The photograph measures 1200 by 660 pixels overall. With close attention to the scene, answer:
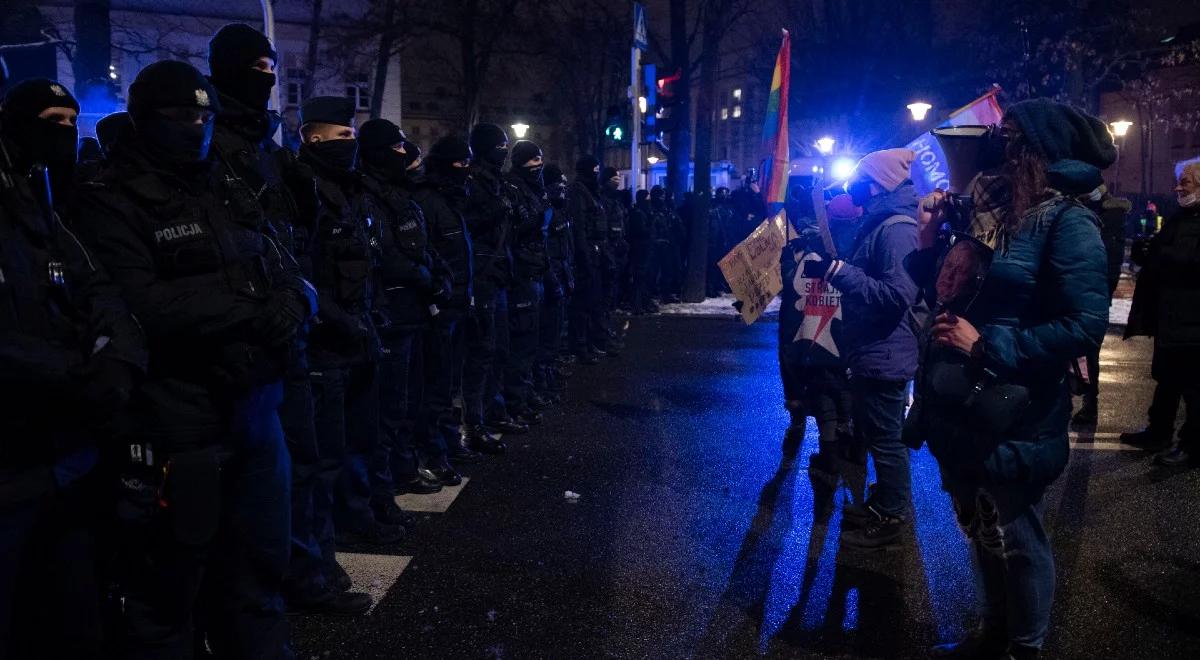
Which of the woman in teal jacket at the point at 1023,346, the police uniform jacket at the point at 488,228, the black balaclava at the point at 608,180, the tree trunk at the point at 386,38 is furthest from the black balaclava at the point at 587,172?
the tree trunk at the point at 386,38

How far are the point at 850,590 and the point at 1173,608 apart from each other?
1390mm

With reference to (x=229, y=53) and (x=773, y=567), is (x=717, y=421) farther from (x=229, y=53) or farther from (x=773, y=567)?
(x=229, y=53)

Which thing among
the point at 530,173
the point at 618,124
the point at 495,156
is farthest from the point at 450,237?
the point at 618,124

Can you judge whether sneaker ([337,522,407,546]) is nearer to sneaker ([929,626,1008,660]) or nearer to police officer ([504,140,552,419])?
sneaker ([929,626,1008,660])

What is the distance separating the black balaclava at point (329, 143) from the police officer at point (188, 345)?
1.30 metres

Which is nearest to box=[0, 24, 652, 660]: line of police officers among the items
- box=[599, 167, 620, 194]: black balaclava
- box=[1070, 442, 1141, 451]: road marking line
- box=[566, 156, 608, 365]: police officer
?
box=[1070, 442, 1141, 451]: road marking line

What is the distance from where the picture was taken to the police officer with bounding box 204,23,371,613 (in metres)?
3.24

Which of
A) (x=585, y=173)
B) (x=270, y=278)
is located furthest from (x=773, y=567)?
(x=585, y=173)

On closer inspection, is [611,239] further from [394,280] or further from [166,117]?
[166,117]

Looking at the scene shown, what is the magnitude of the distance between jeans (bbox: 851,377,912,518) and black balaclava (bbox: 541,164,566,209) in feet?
14.0

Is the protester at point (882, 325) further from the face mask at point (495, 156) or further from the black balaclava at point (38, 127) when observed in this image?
the black balaclava at point (38, 127)

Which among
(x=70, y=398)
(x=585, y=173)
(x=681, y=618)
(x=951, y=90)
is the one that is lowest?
(x=681, y=618)

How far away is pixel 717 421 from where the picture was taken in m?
7.75

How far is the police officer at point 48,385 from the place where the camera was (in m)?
2.21
